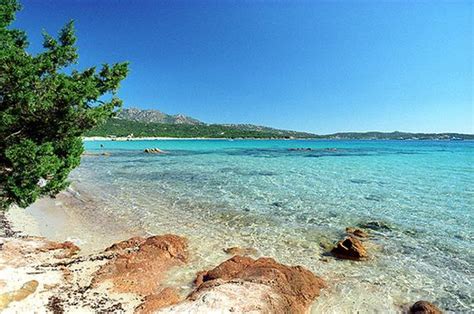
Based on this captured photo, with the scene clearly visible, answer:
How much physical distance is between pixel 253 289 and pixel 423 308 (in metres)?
4.23

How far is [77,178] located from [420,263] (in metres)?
29.4

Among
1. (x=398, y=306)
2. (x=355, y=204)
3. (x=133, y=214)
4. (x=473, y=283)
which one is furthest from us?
(x=355, y=204)

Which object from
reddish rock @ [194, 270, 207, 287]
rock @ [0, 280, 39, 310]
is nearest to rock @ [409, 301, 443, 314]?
reddish rock @ [194, 270, 207, 287]

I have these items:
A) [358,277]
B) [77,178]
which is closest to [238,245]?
[358,277]

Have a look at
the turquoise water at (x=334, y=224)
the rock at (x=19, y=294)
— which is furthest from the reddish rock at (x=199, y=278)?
the rock at (x=19, y=294)

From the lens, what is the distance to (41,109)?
8.41 metres

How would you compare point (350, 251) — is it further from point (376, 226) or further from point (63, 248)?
point (63, 248)

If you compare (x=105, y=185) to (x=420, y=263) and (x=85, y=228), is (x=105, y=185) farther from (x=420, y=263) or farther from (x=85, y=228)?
(x=420, y=263)

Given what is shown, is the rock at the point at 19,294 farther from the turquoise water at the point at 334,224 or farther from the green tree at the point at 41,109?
the turquoise water at the point at 334,224

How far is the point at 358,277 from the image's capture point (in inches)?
371

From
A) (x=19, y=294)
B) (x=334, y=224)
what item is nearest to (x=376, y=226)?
(x=334, y=224)

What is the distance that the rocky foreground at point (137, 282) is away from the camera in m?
6.91

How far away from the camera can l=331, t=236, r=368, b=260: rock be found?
35.4 ft

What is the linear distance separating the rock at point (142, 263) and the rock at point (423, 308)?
668 cm
